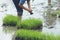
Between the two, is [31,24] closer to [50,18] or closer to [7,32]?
[7,32]

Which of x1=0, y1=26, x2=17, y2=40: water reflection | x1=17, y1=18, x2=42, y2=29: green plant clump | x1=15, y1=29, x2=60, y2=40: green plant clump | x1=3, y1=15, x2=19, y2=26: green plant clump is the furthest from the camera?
x1=3, y1=15, x2=19, y2=26: green plant clump

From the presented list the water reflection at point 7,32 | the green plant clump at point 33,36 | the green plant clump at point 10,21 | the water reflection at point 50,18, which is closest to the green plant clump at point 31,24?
the water reflection at point 7,32

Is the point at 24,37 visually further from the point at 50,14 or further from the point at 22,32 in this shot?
the point at 50,14

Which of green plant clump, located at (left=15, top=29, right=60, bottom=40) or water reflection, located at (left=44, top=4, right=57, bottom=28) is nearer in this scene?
green plant clump, located at (left=15, top=29, right=60, bottom=40)

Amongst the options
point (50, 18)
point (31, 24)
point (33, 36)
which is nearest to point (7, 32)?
point (31, 24)

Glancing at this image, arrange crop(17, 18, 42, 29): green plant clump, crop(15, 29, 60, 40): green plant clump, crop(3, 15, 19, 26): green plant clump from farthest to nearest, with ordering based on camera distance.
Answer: crop(3, 15, 19, 26): green plant clump, crop(17, 18, 42, 29): green plant clump, crop(15, 29, 60, 40): green plant clump

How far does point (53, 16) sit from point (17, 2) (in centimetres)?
217

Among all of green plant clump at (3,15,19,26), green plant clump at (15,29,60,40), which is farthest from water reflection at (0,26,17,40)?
green plant clump at (15,29,60,40)

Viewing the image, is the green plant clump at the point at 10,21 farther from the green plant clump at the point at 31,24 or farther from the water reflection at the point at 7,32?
the green plant clump at the point at 31,24

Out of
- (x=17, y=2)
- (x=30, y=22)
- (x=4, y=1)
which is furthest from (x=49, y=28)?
(x=4, y=1)

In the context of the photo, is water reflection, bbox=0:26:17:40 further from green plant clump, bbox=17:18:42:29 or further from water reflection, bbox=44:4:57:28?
water reflection, bbox=44:4:57:28

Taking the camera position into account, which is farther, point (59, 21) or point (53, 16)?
point (53, 16)

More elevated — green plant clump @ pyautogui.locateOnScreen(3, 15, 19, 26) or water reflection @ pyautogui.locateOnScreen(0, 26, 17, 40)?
green plant clump @ pyautogui.locateOnScreen(3, 15, 19, 26)

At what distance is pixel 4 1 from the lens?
15000 millimetres
